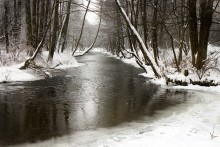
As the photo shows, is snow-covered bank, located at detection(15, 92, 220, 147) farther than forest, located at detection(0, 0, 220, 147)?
No

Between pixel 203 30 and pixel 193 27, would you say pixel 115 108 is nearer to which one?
pixel 203 30

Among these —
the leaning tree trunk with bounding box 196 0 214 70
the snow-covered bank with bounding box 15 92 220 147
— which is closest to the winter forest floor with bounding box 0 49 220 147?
the snow-covered bank with bounding box 15 92 220 147

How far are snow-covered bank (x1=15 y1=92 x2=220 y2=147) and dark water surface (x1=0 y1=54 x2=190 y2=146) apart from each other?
474 millimetres

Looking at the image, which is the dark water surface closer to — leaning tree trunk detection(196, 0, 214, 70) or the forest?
the forest

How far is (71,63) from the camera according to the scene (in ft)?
98.1

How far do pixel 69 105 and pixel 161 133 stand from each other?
15.1ft

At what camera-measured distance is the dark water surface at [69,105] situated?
27.0 ft

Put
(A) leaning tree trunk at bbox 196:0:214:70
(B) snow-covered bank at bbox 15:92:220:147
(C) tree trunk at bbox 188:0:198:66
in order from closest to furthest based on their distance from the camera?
(B) snow-covered bank at bbox 15:92:220:147 < (A) leaning tree trunk at bbox 196:0:214:70 < (C) tree trunk at bbox 188:0:198:66

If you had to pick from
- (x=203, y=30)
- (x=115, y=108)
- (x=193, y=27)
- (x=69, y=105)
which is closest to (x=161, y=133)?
(x=115, y=108)

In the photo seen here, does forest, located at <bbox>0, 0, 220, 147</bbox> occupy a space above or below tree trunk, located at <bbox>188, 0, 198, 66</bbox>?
below

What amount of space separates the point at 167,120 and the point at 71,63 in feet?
70.6

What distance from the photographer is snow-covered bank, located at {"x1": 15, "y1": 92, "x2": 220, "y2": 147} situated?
680 centimetres

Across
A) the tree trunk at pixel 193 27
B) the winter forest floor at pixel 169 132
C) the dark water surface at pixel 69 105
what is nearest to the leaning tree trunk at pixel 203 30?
the tree trunk at pixel 193 27

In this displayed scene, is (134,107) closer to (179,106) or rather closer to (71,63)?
(179,106)
